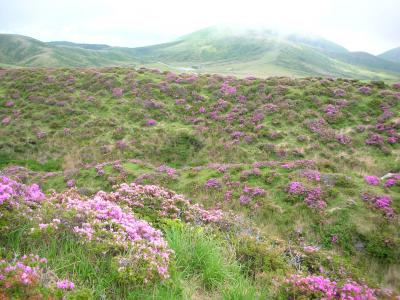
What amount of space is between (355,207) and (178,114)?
21.0 m

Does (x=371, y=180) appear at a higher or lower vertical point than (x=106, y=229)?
lower

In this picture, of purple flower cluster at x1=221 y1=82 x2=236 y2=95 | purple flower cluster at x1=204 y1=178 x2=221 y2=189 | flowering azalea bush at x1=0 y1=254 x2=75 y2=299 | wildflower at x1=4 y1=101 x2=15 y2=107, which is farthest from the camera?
purple flower cluster at x1=221 y1=82 x2=236 y2=95

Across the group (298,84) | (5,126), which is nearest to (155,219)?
(5,126)

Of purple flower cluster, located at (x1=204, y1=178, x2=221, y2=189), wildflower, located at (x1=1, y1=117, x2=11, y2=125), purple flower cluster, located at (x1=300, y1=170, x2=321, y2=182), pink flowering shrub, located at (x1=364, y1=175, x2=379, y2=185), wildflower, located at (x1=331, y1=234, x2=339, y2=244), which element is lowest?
wildflower, located at (x1=331, y1=234, x2=339, y2=244)

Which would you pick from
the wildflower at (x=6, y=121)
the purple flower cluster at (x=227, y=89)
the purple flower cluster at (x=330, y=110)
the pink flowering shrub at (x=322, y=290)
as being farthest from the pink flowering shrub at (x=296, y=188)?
the wildflower at (x=6, y=121)

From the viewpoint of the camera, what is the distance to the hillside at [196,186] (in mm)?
6680

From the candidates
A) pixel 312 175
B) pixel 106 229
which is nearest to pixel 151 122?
pixel 312 175

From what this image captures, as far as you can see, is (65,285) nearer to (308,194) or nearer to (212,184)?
(212,184)

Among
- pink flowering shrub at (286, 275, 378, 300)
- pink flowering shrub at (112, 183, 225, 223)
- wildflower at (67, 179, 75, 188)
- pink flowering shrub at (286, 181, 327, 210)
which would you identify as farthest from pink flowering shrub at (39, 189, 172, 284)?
wildflower at (67, 179, 75, 188)

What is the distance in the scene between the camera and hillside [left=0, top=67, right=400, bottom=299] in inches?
263

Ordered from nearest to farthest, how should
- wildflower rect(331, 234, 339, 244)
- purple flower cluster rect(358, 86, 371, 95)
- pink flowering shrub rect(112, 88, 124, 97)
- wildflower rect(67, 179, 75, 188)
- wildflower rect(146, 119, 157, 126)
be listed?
wildflower rect(331, 234, 339, 244)
wildflower rect(67, 179, 75, 188)
wildflower rect(146, 119, 157, 126)
purple flower cluster rect(358, 86, 371, 95)
pink flowering shrub rect(112, 88, 124, 97)

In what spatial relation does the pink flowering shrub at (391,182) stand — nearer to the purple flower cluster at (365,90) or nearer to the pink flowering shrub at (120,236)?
the pink flowering shrub at (120,236)

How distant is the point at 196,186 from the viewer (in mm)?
18047

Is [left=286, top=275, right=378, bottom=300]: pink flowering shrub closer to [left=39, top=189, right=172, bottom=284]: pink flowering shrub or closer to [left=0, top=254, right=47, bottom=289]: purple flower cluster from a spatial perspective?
[left=39, top=189, right=172, bottom=284]: pink flowering shrub
